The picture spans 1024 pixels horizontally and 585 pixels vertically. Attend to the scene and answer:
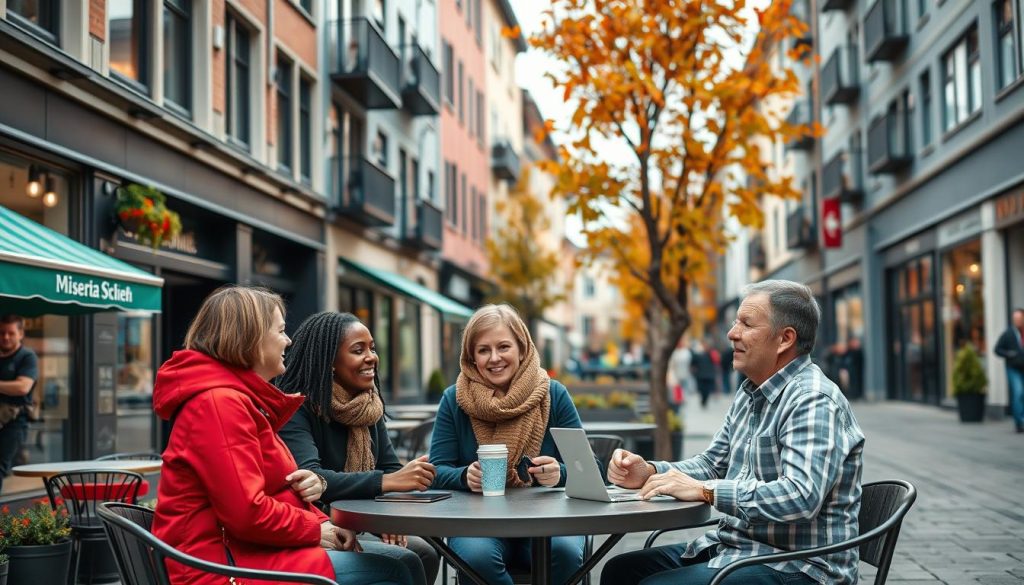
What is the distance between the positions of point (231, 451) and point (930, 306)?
23.7m

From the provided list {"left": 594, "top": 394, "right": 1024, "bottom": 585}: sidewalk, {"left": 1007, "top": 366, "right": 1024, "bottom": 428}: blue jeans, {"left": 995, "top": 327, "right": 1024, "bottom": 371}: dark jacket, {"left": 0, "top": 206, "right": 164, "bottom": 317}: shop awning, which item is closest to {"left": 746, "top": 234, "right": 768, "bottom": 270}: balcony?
{"left": 594, "top": 394, "right": 1024, "bottom": 585}: sidewalk

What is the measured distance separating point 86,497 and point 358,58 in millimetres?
15252

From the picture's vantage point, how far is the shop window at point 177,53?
1362 cm

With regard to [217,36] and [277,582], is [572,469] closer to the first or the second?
[277,582]

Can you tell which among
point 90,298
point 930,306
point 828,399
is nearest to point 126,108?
point 90,298

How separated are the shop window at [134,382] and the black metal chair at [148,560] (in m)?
8.49

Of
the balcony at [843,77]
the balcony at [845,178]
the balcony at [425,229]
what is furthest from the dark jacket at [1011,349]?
the balcony at [843,77]

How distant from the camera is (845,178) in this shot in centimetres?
3058

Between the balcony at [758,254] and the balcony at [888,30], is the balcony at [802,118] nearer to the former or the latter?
the balcony at [888,30]

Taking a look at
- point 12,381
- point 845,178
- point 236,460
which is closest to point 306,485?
point 236,460

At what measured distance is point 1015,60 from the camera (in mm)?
17625

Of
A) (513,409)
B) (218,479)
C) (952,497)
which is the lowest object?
(952,497)

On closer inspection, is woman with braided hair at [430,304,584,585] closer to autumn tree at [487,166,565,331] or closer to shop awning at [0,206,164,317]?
shop awning at [0,206,164,317]

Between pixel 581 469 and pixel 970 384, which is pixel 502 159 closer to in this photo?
pixel 970 384
